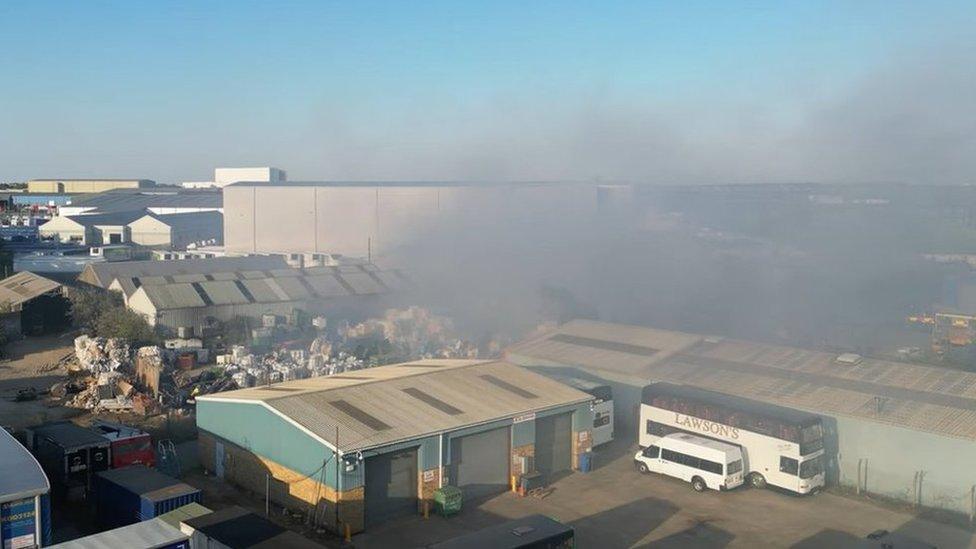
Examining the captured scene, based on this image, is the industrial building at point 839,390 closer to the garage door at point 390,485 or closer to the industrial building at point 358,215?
the garage door at point 390,485

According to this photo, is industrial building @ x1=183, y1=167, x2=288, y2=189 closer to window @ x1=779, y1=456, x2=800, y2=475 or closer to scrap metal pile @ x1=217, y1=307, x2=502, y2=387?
scrap metal pile @ x1=217, y1=307, x2=502, y2=387

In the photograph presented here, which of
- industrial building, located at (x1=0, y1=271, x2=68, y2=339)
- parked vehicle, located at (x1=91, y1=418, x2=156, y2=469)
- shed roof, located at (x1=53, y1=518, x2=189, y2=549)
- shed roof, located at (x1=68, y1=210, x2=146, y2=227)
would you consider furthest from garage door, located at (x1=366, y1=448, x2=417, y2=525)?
shed roof, located at (x1=68, y1=210, x2=146, y2=227)

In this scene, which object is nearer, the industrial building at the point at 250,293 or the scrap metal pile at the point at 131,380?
the scrap metal pile at the point at 131,380

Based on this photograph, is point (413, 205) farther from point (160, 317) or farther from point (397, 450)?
point (397, 450)

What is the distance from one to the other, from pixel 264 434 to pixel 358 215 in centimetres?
1670

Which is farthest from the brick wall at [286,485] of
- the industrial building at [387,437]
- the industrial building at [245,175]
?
the industrial building at [245,175]

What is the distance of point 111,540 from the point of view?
5223 millimetres

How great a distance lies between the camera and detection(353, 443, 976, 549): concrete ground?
6.91 m

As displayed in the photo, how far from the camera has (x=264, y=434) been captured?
25.2 feet

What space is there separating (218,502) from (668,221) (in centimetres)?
3004

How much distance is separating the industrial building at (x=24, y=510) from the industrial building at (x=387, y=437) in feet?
6.72

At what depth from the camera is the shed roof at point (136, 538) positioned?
5141 mm

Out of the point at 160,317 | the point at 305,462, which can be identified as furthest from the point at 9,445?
the point at 160,317

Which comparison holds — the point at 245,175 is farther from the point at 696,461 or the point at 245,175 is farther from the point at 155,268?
the point at 696,461
